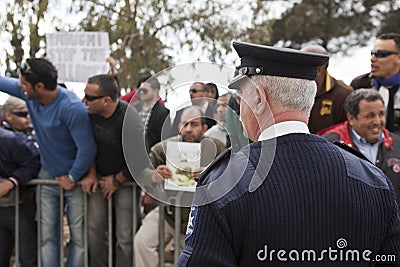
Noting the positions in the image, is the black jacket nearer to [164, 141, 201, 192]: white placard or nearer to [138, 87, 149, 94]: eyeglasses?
[164, 141, 201, 192]: white placard

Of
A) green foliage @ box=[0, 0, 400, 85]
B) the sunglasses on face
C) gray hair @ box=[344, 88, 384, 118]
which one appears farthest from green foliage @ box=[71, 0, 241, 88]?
gray hair @ box=[344, 88, 384, 118]

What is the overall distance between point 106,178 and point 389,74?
237 centimetres

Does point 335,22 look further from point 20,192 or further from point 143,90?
point 143,90

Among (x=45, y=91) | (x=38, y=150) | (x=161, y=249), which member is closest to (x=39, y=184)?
(x=38, y=150)

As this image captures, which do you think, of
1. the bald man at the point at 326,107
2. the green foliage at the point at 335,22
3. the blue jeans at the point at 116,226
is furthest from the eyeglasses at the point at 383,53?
the green foliage at the point at 335,22

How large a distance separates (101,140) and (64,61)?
1.22 meters

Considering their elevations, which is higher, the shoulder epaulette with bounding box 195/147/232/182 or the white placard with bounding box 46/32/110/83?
the shoulder epaulette with bounding box 195/147/232/182

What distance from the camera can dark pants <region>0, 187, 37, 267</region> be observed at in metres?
5.26

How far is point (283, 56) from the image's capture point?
2.04 metres

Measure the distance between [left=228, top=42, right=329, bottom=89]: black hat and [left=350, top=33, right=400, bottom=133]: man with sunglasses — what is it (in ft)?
10.2

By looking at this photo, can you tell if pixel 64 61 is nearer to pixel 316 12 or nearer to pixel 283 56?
pixel 283 56

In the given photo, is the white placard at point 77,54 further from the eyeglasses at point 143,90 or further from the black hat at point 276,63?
the black hat at point 276,63

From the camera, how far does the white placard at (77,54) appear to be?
19.2 feet

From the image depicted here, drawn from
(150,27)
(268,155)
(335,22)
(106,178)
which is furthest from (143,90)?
(335,22)
